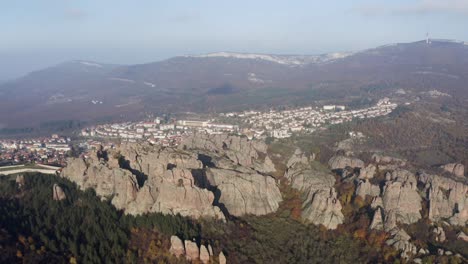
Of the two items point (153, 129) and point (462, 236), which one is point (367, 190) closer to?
point (462, 236)

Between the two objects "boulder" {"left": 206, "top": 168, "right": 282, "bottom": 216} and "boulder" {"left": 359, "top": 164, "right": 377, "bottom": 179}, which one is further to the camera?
"boulder" {"left": 359, "top": 164, "right": 377, "bottom": 179}

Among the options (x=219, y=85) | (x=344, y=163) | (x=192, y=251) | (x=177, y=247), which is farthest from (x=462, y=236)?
(x=219, y=85)

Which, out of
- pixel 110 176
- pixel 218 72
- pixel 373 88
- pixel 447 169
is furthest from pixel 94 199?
pixel 218 72

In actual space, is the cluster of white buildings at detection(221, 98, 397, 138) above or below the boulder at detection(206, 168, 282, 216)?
below

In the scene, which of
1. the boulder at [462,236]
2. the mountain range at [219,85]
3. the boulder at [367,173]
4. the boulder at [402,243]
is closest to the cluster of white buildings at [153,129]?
the mountain range at [219,85]

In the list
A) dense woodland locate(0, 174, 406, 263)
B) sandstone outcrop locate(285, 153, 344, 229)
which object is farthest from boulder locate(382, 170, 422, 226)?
dense woodland locate(0, 174, 406, 263)

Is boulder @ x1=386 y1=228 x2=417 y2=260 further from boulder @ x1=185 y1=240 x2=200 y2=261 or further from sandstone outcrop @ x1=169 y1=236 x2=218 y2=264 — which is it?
boulder @ x1=185 y1=240 x2=200 y2=261
